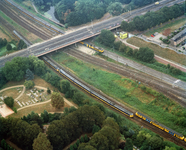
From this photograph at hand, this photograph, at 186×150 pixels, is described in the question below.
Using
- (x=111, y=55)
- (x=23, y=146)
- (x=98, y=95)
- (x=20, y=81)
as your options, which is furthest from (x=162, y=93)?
(x=20, y=81)

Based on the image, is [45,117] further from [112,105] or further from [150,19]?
[150,19]

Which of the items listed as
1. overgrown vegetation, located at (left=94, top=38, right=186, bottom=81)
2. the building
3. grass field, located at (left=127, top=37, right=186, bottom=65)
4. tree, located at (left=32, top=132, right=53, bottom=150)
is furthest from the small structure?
tree, located at (left=32, top=132, right=53, bottom=150)

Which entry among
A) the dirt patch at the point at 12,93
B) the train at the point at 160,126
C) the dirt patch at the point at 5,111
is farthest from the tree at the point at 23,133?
the train at the point at 160,126

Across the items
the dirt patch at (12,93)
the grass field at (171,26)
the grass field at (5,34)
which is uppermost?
the grass field at (171,26)

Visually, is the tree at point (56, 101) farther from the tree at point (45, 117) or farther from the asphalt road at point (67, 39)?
the asphalt road at point (67, 39)

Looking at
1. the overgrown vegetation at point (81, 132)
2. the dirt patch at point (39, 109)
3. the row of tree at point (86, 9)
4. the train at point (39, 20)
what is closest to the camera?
the overgrown vegetation at point (81, 132)

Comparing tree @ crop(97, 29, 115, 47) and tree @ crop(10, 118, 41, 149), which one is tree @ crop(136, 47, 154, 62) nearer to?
tree @ crop(97, 29, 115, 47)
